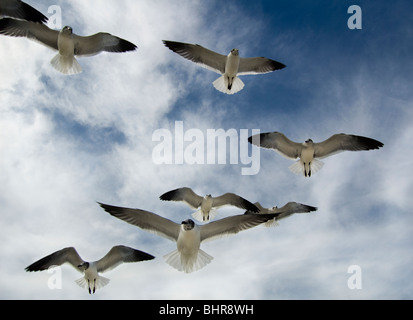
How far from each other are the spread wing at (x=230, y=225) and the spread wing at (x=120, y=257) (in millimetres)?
1696

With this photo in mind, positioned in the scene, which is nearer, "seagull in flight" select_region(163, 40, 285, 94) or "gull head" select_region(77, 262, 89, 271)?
"gull head" select_region(77, 262, 89, 271)

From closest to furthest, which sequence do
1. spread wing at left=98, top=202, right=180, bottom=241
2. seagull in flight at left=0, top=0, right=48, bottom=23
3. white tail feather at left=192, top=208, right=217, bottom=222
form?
spread wing at left=98, top=202, right=180, bottom=241
seagull in flight at left=0, top=0, right=48, bottom=23
white tail feather at left=192, top=208, right=217, bottom=222

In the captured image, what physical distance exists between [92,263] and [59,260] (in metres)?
0.60

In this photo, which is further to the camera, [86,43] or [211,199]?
[211,199]

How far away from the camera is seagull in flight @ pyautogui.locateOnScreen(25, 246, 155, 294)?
781cm

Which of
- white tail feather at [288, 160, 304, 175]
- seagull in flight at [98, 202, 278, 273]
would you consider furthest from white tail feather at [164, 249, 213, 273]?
white tail feather at [288, 160, 304, 175]

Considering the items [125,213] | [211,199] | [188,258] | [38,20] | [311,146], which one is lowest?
[188,258]

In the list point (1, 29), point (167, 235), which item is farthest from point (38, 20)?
point (167, 235)

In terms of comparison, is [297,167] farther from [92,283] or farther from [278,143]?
[92,283]

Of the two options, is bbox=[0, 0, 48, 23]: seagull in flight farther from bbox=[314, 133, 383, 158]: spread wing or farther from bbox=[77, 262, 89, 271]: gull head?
bbox=[314, 133, 383, 158]: spread wing

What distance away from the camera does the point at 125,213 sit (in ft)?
20.3

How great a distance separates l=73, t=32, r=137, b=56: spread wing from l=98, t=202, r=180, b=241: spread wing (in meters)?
3.72

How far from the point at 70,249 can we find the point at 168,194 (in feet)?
7.23

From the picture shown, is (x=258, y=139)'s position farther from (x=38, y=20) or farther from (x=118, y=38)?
(x=38, y=20)
